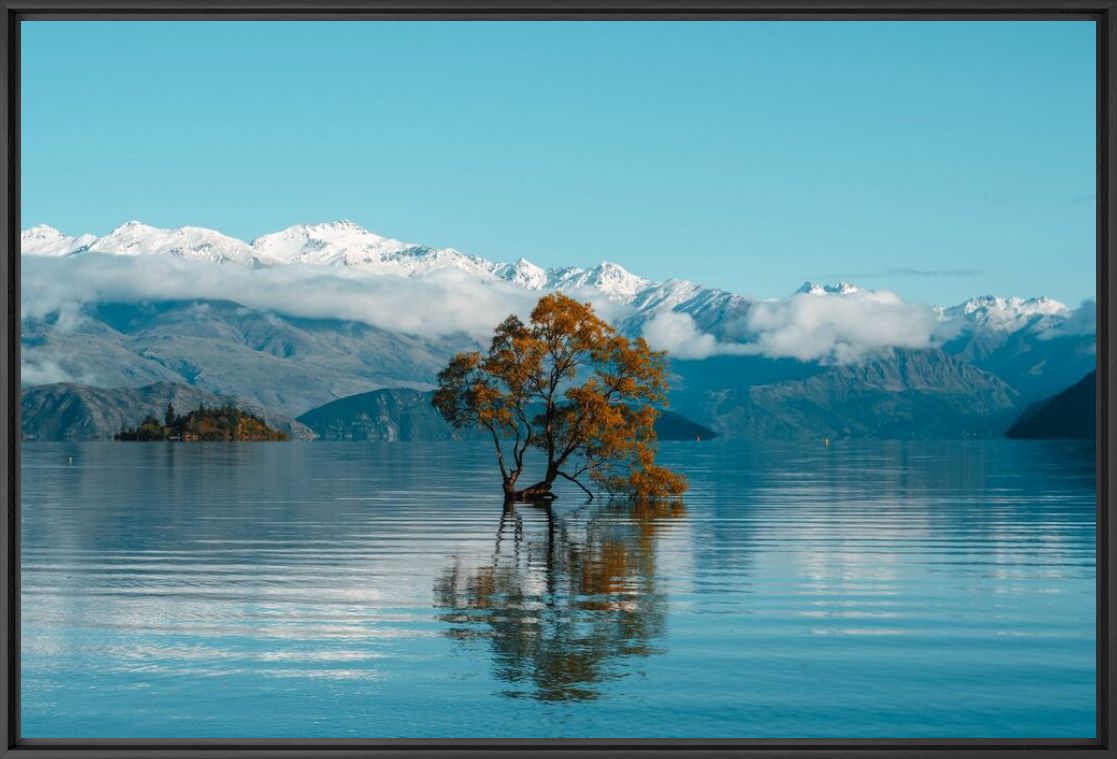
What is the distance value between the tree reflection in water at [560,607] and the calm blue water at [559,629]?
0.06m

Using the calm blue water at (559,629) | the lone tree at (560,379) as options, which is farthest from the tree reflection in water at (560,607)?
the lone tree at (560,379)

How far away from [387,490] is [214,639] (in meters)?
41.8

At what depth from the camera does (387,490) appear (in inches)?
2188

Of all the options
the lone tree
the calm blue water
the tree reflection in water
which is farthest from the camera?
the lone tree

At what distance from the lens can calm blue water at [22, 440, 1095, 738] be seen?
33.9 ft

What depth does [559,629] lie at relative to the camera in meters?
14.5

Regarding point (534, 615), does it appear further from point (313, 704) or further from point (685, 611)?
point (313, 704)

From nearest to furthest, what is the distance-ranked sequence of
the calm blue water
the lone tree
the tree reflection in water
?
the calm blue water, the tree reflection in water, the lone tree

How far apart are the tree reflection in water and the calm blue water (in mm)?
63

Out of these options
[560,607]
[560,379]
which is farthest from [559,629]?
[560,379]

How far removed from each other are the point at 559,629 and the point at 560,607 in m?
2.14

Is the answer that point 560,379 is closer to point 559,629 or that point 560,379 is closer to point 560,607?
point 560,607

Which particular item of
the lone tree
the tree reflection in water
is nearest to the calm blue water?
the tree reflection in water

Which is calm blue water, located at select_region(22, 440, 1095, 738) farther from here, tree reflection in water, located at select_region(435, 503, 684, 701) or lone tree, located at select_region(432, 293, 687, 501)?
lone tree, located at select_region(432, 293, 687, 501)
